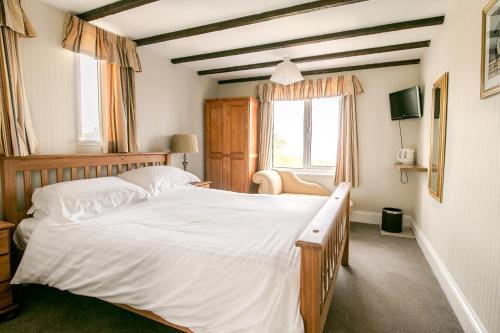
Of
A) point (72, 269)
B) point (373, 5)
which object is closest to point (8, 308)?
point (72, 269)

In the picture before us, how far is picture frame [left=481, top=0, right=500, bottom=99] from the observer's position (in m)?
1.50

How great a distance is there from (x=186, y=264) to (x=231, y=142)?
3.39m

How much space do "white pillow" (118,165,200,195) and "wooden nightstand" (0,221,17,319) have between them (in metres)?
1.13

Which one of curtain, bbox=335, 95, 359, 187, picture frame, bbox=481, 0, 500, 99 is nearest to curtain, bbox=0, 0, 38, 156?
picture frame, bbox=481, 0, 500, 99

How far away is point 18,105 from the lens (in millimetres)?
2178

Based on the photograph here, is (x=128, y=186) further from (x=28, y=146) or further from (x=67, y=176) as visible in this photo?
(x=28, y=146)

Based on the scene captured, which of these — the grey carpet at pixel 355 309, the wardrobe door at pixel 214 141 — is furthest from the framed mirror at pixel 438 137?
the wardrobe door at pixel 214 141

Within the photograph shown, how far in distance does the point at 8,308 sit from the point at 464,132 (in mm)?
3525

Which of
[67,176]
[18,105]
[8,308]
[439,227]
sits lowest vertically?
[8,308]

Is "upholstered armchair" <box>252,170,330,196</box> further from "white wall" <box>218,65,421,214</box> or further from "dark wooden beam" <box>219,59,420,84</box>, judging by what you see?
"dark wooden beam" <box>219,59,420,84</box>

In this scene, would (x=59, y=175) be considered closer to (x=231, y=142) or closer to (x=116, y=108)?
(x=116, y=108)

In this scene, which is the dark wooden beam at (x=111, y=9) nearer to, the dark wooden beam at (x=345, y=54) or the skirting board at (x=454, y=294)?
the dark wooden beam at (x=345, y=54)

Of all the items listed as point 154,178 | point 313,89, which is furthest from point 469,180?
point 313,89

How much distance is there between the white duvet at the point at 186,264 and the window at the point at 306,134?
263 centimetres
